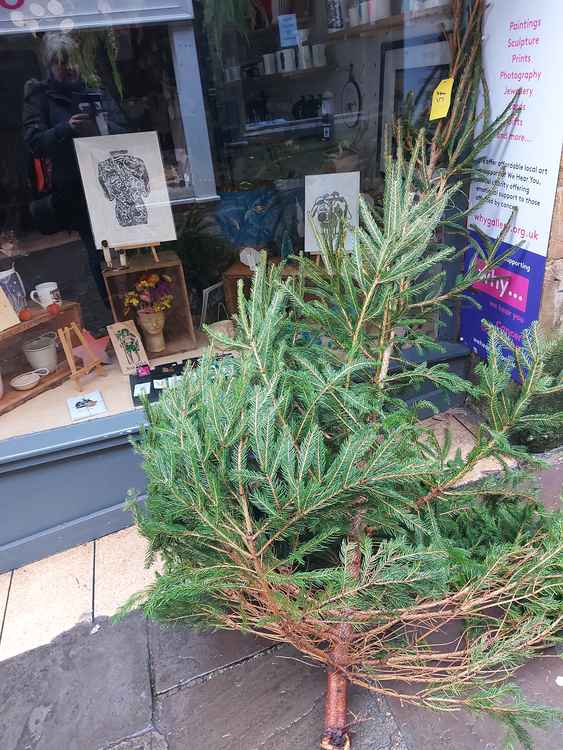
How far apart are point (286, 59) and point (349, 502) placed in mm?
2524

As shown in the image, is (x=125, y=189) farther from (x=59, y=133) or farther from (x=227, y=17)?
(x=227, y=17)

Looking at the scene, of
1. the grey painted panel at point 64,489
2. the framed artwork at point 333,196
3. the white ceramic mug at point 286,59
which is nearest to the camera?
the grey painted panel at point 64,489

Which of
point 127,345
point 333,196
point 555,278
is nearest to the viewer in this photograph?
point 555,278

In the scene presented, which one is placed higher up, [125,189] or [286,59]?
[286,59]

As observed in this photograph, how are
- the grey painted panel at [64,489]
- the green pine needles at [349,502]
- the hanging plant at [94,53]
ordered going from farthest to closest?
the grey painted panel at [64,489] → the hanging plant at [94,53] → the green pine needles at [349,502]

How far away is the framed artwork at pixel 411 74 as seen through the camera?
279cm

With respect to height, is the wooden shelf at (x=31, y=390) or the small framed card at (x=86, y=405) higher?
the wooden shelf at (x=31, y=390)

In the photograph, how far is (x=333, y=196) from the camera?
314cm

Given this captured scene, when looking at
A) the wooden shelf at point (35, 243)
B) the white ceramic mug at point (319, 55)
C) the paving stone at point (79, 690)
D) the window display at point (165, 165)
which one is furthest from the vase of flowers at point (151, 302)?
the paving stone at point (79, 690)

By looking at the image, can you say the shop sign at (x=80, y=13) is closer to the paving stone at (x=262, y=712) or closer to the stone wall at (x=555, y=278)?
the stone wall at (x=555, y=278)

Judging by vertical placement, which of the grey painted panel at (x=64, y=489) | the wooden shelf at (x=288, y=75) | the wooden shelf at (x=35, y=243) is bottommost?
the grey painted panel at (x=64, y=489)

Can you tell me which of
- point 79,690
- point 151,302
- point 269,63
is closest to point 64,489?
point 79,690

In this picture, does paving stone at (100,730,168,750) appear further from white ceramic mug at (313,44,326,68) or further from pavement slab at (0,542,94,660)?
white ceramic mug at (313,44,326,68)

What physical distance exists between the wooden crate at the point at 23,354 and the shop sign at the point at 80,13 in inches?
51.5
